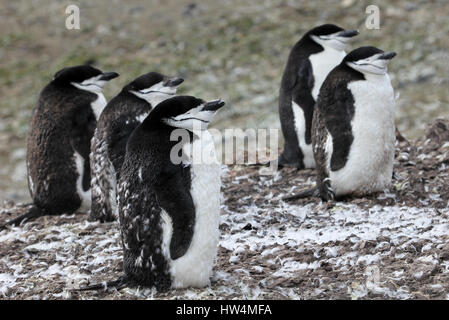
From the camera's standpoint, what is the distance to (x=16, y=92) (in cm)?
1591

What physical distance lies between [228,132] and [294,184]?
5.27m

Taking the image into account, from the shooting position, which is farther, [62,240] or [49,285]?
[62,240]

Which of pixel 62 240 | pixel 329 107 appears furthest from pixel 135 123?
pixel 329 107

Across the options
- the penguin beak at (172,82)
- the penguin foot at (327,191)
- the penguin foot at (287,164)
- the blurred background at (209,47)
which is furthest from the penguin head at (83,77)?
the blurred background at (209,47)

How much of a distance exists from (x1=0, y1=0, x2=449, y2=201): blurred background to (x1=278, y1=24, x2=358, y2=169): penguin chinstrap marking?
4191mm

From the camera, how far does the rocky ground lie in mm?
4699

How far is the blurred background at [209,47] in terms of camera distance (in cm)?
1359

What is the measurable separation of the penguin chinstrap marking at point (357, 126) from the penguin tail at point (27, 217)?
267cm

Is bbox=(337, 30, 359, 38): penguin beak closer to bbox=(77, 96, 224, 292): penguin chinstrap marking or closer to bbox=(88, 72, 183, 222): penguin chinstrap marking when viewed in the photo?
bbox=(88, 72, 183, 222): penguin chinstrap marking

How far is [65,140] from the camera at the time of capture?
7195mm

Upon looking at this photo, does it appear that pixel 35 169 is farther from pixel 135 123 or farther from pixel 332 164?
pixel 332 164

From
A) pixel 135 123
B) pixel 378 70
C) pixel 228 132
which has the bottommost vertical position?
pixel 228 132

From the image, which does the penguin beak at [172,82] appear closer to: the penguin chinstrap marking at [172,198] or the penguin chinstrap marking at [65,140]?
the penguin chinstrap marking at [65,140]

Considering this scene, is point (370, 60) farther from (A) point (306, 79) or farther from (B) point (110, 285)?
(B) point (110, 285)
